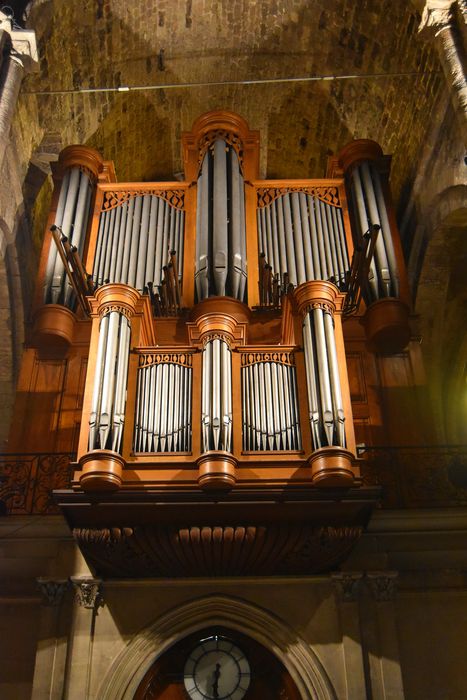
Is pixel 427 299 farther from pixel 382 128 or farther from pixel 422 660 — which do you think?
pixel 422 660

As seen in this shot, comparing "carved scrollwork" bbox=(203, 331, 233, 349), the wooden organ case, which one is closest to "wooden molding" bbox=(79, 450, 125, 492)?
the wooden organ case

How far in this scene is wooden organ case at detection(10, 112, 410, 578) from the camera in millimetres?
6500

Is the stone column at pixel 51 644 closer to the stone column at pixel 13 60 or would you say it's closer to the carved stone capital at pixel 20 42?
the stone column at pixel 13 60

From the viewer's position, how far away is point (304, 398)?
6.88 meters

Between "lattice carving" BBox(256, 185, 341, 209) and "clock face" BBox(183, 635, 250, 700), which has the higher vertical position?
"lattice carving" BBox(256, 185, 341, 209)

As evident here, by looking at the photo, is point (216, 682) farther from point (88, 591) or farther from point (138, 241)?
point (138, 241)

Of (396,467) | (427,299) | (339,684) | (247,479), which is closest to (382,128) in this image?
(427,299)

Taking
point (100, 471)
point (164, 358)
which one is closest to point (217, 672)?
point (100, 471)

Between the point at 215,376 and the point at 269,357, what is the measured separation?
2.10 ft

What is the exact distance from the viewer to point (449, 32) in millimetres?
9023

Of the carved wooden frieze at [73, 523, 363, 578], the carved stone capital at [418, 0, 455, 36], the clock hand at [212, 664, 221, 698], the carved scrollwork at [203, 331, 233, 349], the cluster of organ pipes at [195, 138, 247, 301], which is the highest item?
the carved stone capital at [418, 0, 455, 36]

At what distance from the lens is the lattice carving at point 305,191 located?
10852 millimetres

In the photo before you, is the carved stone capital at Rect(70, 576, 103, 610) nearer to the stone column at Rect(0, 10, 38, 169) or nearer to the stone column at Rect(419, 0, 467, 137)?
the stone column at Rect(0, 10, 38, 169)

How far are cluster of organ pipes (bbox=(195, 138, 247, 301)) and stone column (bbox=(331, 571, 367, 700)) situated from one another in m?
3.53
